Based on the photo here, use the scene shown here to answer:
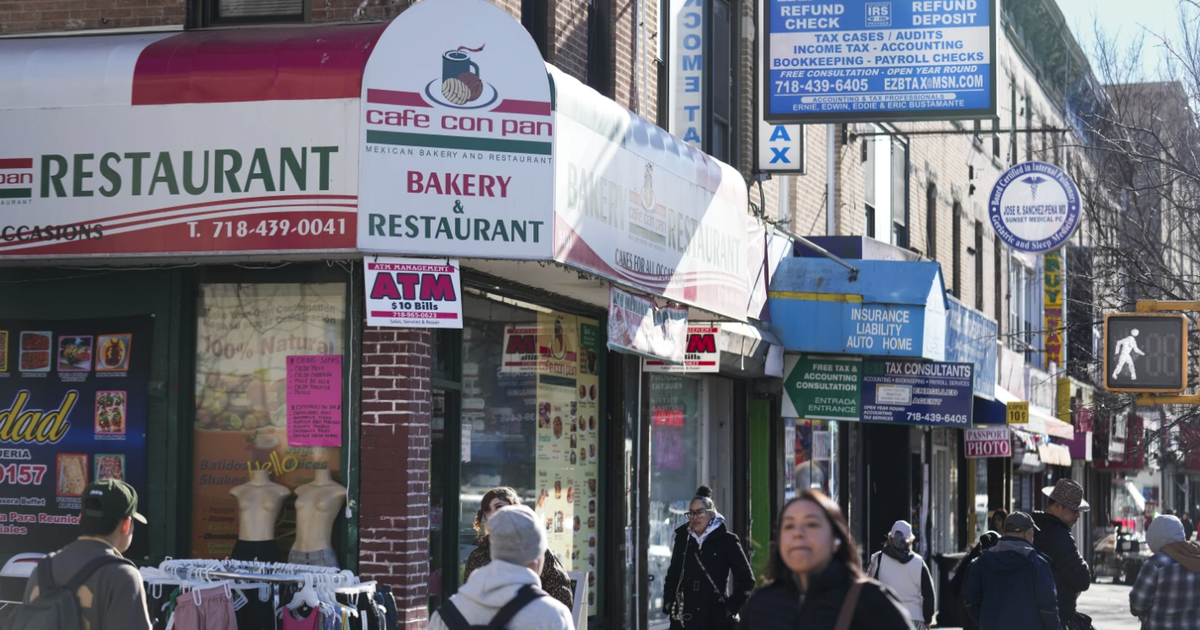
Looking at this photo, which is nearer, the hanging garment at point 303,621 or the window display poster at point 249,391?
the hanging garment at point 303,621

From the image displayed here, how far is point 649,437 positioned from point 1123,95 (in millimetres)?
9838

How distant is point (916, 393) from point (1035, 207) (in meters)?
4.32

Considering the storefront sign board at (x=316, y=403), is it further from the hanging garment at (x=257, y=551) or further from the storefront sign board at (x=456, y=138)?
the storefront sign board at (x=456, y=138)

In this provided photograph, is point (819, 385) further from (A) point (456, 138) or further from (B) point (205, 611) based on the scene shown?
(B) point (205, 611)

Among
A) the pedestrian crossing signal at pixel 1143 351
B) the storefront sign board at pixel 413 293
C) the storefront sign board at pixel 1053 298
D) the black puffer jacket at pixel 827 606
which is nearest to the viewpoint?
the black puffer jacket at pixel 827 606

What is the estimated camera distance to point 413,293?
1009 centimetres

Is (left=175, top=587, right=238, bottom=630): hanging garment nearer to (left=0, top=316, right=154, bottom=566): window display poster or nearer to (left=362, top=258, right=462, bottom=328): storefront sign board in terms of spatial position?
(left=0, top=316, right=154, bottom=566): window display poster

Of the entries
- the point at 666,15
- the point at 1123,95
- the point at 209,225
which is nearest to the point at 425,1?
the point at 209,225

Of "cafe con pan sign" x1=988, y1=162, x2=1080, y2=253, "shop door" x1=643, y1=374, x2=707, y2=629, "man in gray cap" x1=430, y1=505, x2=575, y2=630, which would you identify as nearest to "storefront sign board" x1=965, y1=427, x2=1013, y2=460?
"cafe con pan sign" x1=988, y1=162, x2=1080, y2=253

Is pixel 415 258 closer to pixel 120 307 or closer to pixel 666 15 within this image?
pixel 120 307

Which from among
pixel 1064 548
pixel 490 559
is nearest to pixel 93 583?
pixel 490 559

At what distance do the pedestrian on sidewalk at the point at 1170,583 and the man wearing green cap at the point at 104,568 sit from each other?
6.54m

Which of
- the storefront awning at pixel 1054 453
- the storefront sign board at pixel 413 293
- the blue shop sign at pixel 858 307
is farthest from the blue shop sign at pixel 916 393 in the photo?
the storefront awning at pixel 1054 453

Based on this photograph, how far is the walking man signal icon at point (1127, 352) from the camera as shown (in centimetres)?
1466
